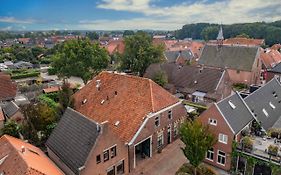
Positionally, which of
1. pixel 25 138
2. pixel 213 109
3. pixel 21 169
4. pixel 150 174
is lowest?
pixel 150 174

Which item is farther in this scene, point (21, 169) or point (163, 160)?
point (163, 160)

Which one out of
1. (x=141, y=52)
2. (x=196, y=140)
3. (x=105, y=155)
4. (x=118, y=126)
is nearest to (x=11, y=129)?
(x=118, y=126)

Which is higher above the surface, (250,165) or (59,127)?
(59,127)

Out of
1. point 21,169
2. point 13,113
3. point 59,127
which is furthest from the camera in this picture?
point 13,113

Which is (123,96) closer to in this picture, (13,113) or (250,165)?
(250,165)

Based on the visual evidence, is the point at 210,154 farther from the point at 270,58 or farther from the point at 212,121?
the point at 270,58

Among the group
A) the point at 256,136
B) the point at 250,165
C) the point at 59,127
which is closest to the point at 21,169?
the point at 59,127

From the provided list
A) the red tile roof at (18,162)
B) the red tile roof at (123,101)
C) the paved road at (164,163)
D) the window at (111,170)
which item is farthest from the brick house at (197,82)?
the red tile roof at (18,162)
